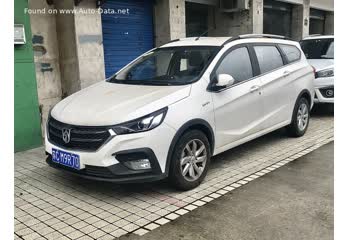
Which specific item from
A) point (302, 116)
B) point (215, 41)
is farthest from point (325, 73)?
point (215, 41)

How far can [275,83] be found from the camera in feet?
19.5

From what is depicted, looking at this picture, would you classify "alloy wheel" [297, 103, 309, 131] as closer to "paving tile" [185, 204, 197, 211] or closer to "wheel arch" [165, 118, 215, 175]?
"wheel arch" [165, 118, 215, 175]

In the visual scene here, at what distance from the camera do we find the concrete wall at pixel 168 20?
9016 mm

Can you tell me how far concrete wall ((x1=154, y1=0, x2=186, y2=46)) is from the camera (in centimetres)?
902

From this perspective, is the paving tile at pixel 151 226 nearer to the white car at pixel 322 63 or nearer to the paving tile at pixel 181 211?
the paving tile at pixel 181 211

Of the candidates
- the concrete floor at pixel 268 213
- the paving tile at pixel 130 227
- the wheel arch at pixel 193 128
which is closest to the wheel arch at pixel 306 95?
the concrete floor at pixel 268 213

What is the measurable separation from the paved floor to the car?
30cm

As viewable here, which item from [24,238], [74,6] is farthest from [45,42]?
[24,238]

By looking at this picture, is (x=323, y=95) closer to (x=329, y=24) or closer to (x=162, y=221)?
(x=162, y=221)

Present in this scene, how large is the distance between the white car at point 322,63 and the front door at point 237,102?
11.7 feet

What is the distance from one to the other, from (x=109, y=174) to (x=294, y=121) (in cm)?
388

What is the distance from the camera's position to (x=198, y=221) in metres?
3.75

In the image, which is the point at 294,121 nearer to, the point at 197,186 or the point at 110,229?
the point at 197,186

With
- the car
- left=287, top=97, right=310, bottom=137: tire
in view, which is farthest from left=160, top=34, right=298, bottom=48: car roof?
left=287, top=97, right=310, bottom=137: tire
